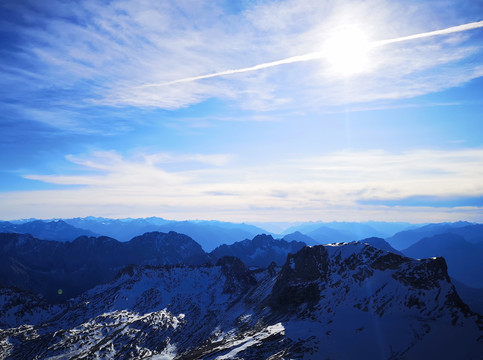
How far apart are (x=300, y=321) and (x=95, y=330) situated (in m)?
132

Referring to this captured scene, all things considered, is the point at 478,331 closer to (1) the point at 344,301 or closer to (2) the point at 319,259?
(1) the point at 344,301

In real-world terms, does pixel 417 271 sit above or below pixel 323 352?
above

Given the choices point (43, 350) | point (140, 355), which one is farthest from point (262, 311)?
point (43, 350)

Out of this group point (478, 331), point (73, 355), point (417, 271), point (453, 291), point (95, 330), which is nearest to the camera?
point (478, 331)

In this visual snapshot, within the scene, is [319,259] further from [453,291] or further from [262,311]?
[453,291]

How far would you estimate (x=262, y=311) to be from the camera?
570 ft

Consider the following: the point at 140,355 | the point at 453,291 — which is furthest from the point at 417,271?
the point at 140,355

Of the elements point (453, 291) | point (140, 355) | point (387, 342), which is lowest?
point (140, 355)

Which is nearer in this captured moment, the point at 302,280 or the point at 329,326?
the point at 329,326

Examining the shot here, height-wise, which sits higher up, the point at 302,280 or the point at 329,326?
the point at 302,280

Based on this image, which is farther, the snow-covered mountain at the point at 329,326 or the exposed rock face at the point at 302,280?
the exposed rock face at the point at 302,280

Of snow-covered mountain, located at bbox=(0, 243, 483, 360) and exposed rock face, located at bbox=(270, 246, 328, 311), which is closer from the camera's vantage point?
snow-covered mountain, located at bbox=(0, 243, 483, 360)

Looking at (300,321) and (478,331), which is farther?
(300,321)

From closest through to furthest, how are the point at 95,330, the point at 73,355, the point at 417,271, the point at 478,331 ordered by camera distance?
the point at 478,331, the point at 417,271, the point at 73,355, the point at 95,330
